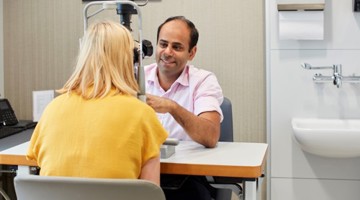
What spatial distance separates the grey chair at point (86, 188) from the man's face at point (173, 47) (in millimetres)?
1008

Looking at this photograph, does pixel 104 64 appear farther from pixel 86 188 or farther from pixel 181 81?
pixel 181 81

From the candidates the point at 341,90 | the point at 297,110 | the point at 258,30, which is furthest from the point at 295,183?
the point at 258,30

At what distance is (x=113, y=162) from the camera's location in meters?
1.29

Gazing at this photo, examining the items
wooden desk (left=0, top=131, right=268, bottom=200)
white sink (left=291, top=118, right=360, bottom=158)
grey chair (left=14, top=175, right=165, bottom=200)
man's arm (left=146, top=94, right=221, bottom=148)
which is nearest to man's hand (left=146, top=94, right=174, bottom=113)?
man's arm (left=146, top=94, right=221, bottom=148)

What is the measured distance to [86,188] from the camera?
1158mm

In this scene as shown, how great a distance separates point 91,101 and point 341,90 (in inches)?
68.4

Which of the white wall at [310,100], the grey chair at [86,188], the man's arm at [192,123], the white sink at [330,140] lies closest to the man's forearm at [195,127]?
the man's arm at [192,123]

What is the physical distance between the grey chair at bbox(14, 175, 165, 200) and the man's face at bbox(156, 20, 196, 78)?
1008 mm

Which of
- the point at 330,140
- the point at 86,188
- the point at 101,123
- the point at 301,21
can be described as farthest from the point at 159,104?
the point at 301,21

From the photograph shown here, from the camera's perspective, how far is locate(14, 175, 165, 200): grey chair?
1143 mm

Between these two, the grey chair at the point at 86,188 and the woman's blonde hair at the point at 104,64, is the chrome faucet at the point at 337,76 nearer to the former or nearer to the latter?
the woman's blonde hair at the point at 104,64

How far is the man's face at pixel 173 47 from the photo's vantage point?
211cm

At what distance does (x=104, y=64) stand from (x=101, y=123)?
187mm

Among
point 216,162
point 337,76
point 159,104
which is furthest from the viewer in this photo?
point 337,76
